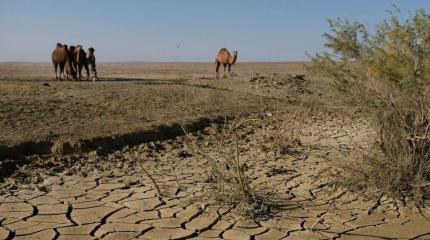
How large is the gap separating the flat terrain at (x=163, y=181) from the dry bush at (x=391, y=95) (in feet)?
0.69

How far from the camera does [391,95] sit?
5926mm

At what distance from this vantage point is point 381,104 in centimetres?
584

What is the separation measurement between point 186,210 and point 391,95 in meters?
2.33

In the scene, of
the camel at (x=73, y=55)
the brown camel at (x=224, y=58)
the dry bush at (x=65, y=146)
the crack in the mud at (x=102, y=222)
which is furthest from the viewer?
the brown camel at (x=224, y=58)

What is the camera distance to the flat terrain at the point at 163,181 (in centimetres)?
480

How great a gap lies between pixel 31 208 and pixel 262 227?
2.03 m

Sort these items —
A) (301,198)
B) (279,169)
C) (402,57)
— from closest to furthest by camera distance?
(301,198), (402,57), (279,169)

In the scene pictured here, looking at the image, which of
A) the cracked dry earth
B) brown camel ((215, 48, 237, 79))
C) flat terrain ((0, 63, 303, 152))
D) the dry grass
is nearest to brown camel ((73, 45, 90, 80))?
flat terrain ((0, 63, 303, 152))

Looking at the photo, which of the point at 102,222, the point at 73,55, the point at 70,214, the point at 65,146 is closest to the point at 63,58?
the point at 73,55

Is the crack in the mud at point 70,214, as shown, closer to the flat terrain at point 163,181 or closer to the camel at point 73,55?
the flat terrain at point 163,181

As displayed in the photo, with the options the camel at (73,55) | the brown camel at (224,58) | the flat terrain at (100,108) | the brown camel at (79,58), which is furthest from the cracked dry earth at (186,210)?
the brown camel at (224,58)

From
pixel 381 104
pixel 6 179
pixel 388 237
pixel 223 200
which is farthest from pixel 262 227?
pixel 6 179

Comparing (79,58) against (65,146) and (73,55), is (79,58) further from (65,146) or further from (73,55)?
(65,146)

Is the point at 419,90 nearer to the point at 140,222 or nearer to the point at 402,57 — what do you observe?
the point at 402,57
